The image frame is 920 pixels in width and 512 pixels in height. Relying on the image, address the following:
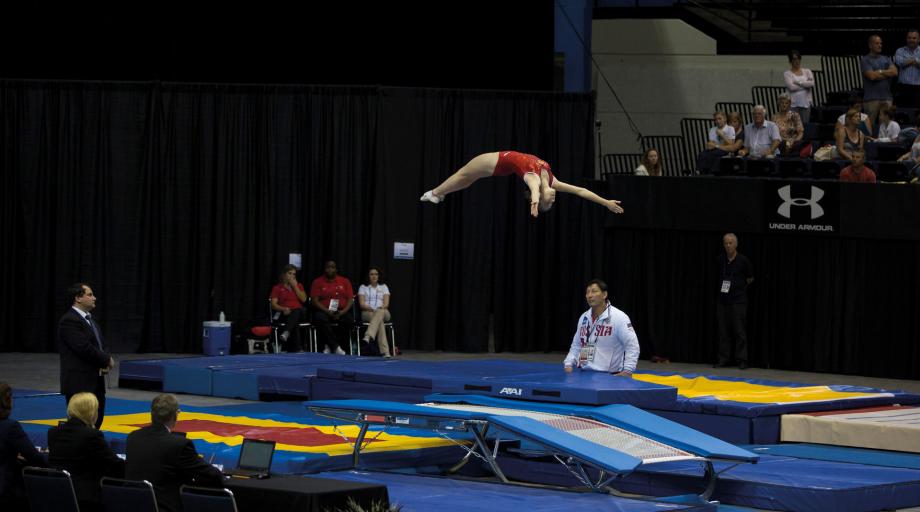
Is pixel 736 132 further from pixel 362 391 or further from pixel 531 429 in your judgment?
pixel 531 429

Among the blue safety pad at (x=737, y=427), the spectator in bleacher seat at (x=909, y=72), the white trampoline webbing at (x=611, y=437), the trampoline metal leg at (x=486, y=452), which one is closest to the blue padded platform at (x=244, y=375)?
the blue safety pad at (x=737, y=427)

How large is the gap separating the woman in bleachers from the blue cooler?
749 cm

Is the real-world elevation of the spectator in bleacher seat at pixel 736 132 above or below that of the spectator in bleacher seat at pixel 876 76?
below

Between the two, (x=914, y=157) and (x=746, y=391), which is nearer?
(x=746, y=391)

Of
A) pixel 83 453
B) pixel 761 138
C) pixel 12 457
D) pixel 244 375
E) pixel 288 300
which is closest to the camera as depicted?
pixel 83 453

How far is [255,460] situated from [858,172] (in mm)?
9602

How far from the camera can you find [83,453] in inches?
275

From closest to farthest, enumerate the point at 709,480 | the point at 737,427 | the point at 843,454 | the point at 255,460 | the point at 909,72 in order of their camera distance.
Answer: the point at 255,460
the point at 709,480
the point at 843,454
the point at 737,427
the point at 909,72

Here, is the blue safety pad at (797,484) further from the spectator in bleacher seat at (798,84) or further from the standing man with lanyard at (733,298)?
the spectator in bleacher seat at (798,84)

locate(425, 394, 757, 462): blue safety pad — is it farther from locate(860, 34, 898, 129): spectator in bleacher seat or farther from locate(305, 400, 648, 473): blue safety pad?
locate(860, 34, 898, 129): spectator in bleacher seat

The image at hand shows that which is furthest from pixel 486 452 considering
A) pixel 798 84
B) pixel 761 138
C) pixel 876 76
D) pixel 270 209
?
pixel 876 76

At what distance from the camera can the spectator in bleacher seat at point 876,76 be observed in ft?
53.2

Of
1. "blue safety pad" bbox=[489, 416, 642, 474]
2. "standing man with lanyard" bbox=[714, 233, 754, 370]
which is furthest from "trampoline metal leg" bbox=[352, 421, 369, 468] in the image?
"standing man with lanyard" bbox=[714, 233, 754, 370]

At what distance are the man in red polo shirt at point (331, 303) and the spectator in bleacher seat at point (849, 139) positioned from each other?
19.7 ft
